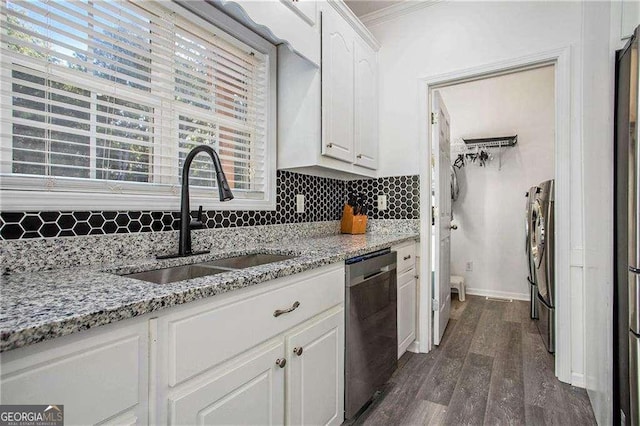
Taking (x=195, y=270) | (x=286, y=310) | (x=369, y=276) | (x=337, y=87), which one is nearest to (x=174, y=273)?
(x=195, y=270)

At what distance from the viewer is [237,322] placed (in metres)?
0.95

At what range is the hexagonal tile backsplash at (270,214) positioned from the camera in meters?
1.07

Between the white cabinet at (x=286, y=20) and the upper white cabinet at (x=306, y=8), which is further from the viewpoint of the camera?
the upper white cabinet at (x=306, y=8)

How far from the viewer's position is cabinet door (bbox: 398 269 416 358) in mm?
2145

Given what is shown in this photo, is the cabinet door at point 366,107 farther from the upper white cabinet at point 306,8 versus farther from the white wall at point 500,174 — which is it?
the white wall at point 500,174

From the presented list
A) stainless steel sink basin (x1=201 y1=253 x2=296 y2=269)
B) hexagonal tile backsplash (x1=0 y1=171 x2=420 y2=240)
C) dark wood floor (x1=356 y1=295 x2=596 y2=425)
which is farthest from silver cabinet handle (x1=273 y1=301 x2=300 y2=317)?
dark wood floor (x1=356 y1=295 x2=596 y2=425)

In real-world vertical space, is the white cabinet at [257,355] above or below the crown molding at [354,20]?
below

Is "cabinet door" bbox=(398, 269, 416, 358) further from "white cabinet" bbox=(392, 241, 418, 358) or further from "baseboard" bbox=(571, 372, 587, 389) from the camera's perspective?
"baseboard" bbox=(571, 372, 587, 389)

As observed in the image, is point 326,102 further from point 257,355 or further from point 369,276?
point 257,355

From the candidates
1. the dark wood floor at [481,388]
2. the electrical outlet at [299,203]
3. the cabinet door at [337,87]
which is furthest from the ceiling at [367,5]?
the dark wood floor at [481,388]

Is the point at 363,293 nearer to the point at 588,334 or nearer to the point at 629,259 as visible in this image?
the point at 629,259

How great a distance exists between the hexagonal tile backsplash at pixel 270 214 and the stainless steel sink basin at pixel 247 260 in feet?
0.73

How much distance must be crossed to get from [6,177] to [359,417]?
5.85ft

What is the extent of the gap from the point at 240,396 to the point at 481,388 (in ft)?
5.33
